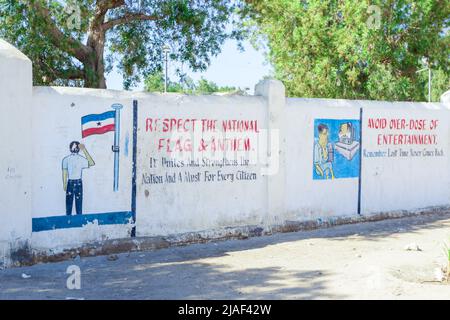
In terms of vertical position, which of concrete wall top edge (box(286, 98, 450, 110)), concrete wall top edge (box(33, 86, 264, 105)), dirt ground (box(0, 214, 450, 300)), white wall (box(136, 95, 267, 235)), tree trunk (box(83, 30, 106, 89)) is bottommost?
dirt ground (box(0, 214, 450, 300))

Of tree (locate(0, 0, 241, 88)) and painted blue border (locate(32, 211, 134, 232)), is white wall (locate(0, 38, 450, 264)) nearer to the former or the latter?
painted blue border (locate(32, 211, 134, 232))

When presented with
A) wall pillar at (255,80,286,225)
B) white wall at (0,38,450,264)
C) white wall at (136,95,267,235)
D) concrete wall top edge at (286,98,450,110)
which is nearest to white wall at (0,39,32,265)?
white wall at (0,38,450,264)

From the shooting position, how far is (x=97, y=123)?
7824 mm

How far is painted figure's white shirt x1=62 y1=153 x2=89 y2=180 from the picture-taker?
7.57 metres

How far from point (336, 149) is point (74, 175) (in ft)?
15.9

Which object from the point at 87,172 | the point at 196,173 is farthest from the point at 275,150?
the point at 87,172

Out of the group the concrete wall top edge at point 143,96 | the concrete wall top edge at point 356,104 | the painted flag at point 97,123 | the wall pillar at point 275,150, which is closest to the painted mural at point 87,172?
the painted flag at point 97,123

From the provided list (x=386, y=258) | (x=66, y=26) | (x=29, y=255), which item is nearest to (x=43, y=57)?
(x=66, y=26)

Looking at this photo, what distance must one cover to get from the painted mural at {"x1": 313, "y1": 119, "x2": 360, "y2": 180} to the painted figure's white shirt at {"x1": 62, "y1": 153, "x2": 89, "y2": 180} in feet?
13.7

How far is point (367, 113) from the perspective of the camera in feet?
36.1

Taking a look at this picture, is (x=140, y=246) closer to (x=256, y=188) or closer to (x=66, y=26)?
(x=256, y=188)

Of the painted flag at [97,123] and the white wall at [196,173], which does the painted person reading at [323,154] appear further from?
the painted flag at [97,123]

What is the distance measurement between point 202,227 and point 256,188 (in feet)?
3.85
